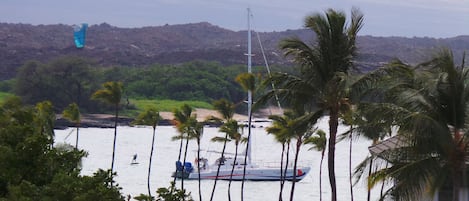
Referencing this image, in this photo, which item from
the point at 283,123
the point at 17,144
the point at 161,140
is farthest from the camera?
the point at 161,140

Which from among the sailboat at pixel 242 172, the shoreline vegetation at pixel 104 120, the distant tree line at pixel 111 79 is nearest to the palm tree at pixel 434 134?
the sailboat at pixel 242 172

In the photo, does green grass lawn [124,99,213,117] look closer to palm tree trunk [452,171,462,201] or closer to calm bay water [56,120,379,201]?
calm bay water [56,120,379,201]

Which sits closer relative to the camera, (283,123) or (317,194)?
(283,123)

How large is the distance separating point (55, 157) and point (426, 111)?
23.2 ft

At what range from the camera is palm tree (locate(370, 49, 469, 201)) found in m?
14.0

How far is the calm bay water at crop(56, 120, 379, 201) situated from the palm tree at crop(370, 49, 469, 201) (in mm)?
31302

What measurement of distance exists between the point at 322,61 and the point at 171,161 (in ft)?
184

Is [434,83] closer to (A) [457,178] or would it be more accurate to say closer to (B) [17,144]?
(A) [457,178]

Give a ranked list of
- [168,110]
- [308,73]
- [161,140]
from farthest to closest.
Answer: [168,110] → [161,140] → [308,73]

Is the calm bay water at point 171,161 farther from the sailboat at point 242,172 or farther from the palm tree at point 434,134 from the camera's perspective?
the palm tree at point 434,134

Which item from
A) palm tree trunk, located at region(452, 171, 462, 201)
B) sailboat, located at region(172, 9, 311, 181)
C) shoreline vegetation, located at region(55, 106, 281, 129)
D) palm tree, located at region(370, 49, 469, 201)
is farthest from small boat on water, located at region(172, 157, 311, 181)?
shoreline vegetation, located at region(55, 106, 281, 129)

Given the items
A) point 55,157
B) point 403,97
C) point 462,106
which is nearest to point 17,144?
point 55,157

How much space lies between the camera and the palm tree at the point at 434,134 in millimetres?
14039

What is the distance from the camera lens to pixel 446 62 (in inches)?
574
